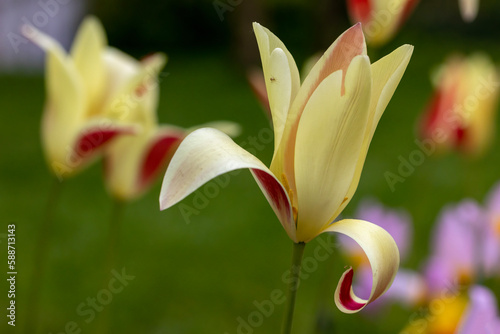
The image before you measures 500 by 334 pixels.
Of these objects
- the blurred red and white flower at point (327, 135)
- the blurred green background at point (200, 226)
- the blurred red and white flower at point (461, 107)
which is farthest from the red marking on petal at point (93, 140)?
the blurred red and white flower at point (461, 107)

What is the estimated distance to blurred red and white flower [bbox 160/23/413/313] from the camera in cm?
39

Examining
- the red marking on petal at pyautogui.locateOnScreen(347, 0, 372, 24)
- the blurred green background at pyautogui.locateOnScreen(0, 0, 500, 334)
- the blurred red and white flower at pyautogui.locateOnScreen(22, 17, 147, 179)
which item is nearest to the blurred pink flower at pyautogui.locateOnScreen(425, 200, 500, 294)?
the blurred green background at pyautogui.locateOnScreen(0, 0, 500, 334)

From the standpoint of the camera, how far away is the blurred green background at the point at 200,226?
1.50 metres

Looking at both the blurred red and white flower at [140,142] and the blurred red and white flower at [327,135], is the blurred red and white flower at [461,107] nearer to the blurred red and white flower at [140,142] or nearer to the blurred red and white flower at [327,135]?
the blurred red and white flower at [140,142]

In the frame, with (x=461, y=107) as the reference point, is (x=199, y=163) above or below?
above

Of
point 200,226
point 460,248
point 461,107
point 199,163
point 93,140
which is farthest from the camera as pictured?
point 200,226

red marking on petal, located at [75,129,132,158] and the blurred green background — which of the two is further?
the blurred green background

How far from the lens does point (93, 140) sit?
0.70 metres

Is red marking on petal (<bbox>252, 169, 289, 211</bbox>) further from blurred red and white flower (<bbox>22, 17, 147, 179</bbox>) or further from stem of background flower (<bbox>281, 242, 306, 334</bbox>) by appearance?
blurred red and white flower (<bbox>22, 17, 147, 179</bbox>)

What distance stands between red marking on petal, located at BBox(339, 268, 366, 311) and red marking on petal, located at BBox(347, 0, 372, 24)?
392 millimetres

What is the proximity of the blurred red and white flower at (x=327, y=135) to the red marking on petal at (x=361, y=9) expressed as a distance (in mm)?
313

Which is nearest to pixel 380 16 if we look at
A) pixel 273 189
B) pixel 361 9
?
pixel 361 9

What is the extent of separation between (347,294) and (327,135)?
92 mm

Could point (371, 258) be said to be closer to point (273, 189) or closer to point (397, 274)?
point (273, 189)
